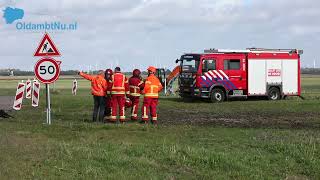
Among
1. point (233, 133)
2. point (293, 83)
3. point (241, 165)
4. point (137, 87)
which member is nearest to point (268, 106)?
point (293, 83)

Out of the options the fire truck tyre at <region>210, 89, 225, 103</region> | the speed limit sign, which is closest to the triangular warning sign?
the speed limit sign

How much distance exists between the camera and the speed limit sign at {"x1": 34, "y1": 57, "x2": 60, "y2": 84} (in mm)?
15055

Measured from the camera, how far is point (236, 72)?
28781 mm

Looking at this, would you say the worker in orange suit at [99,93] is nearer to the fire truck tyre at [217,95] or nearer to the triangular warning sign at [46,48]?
the triangular warning sign at [46,48]

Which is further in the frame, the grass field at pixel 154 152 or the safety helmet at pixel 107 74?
the safety helmet at pixel 107 74

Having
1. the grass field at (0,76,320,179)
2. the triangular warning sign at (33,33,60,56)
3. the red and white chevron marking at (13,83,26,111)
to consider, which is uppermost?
the triangular warning sign at (33,33,60,56)

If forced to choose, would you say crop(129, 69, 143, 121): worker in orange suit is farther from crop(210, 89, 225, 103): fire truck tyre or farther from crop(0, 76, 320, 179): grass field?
crop(210, 89, 225, 103): fire truck tyre

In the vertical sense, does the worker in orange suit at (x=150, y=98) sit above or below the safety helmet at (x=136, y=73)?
below

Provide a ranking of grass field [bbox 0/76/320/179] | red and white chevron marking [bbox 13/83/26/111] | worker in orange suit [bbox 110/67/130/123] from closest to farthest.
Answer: grass field [bbox 0/76/320/179]
worker in orange suit [bbox 110/67/130/123]
red and white chevron marking [bbox 13/83/26/111]

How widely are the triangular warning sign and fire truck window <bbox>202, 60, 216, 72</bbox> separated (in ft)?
46.0

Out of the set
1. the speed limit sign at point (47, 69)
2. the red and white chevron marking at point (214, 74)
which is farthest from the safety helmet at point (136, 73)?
the red and white chevron marking at point (214, 74)

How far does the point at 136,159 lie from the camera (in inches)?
356

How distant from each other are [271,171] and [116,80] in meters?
8.66

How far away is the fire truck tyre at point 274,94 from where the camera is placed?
97.1 feet
